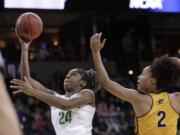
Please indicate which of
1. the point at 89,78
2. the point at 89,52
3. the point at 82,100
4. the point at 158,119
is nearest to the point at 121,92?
the point at 158,119

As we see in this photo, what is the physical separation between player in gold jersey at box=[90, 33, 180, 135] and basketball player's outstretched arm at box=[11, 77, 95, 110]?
0.48 meters

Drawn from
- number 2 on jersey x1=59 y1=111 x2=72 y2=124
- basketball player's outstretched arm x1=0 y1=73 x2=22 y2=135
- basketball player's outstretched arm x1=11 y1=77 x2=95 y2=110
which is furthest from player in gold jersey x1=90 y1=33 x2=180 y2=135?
basketball player's outstretched arm x1=0 y1=73 x2=22 y2=135

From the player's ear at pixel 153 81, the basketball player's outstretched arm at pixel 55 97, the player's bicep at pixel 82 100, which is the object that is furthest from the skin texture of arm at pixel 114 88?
the player's bicep at pixel 82 100

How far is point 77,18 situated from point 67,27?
137cm

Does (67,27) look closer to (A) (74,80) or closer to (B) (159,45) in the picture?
(B) (159,45)

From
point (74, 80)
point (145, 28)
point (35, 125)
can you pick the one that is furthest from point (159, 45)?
point (74, 80)

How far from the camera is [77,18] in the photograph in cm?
1392

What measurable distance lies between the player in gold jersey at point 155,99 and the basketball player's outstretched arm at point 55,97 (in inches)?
19.0

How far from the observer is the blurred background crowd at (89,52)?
463 inches

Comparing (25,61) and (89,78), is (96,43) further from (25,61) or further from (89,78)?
(89,78)

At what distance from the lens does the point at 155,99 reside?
3.42 meters

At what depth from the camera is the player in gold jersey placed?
3.36 m

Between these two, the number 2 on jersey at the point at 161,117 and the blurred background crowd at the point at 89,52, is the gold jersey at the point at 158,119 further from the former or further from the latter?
the blurred background crowd at the point at 89,52

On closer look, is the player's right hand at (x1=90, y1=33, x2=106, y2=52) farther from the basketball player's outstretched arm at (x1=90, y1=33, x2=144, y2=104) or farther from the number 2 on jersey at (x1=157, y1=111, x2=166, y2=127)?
the number 2 on jersey at (x1=157, y1=111, x2=166, y2=127)
